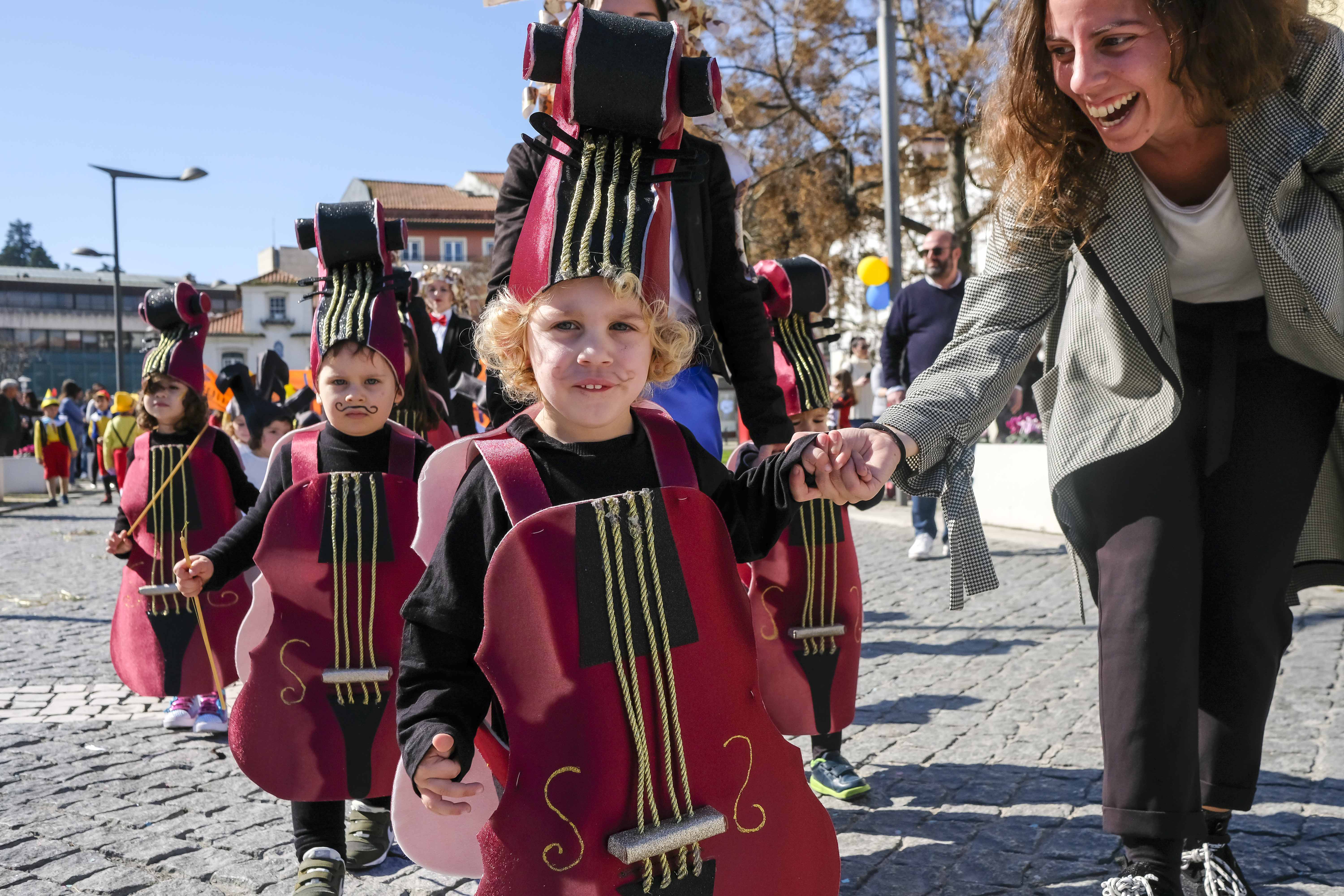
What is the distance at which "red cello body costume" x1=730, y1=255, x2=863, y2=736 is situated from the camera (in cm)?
386

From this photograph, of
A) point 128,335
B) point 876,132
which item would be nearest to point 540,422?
point 876,132

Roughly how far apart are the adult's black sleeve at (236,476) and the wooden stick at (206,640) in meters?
0.21

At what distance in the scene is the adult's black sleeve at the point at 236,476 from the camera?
5.05 meters

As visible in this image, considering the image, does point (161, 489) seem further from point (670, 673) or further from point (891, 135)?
point (891, 135)

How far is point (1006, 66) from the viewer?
2666 mm

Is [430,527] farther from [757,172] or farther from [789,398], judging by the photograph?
[757,172]

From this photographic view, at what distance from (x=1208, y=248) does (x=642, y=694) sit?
1587 mm

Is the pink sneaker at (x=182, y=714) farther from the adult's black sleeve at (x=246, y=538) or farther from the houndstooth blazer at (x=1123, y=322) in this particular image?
the houndstooth blazer at (x=1123, y=322)

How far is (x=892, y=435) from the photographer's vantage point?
94.3 inches

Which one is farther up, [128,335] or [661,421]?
[128,335]

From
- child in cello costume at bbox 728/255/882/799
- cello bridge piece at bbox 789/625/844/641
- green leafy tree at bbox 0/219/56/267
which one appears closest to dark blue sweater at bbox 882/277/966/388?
child in cello costume at bbox 728/255/882/799

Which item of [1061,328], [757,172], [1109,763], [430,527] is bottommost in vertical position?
[1109,763]

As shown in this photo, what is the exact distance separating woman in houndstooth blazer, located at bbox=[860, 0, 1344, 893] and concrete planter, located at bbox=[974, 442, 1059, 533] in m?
7.79

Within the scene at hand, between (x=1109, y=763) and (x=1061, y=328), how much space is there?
3.29 feet
